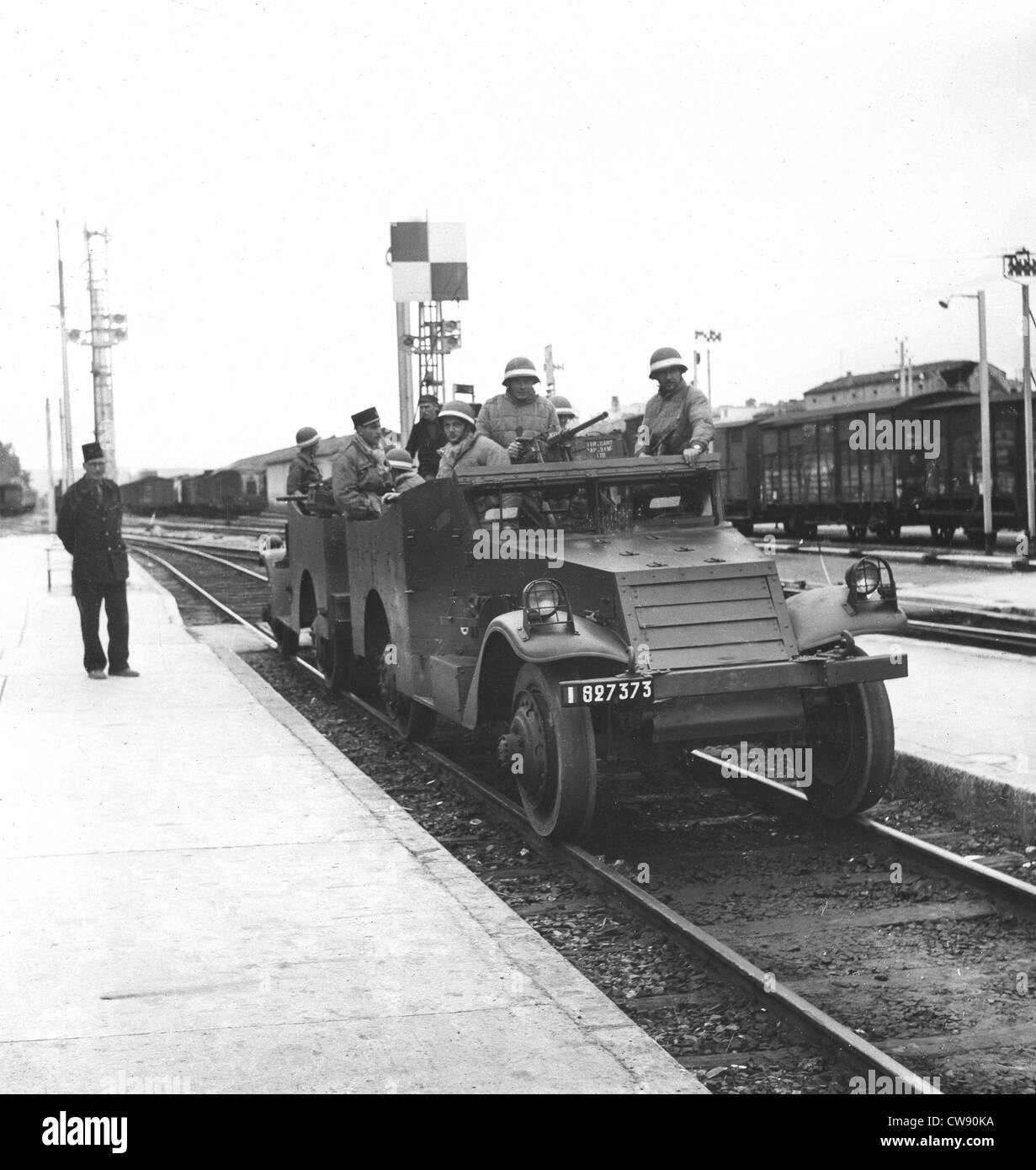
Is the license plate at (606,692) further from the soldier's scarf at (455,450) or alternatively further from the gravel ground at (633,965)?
the soldier's scarf at (455,450)

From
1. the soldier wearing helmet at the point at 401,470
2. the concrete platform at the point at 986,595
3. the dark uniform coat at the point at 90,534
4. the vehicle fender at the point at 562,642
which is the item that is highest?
the soldier wearing helmet at the point at 401,470

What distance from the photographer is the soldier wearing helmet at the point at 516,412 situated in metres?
8.48

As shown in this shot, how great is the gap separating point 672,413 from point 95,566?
611 centimetres

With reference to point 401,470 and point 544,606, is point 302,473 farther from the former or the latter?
point 544,606

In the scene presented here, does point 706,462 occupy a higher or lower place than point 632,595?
higher

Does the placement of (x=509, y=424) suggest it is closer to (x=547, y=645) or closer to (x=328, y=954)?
(x=547, y=645)

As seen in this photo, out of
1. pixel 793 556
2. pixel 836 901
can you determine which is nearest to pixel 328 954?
pixel 836 901

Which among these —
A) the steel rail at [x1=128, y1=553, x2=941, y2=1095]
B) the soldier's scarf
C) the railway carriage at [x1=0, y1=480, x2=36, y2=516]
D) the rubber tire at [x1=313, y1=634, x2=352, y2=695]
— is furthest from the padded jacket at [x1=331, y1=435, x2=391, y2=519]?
the railway carriage at [x1=0, y1=480, x2=36, y2=516]

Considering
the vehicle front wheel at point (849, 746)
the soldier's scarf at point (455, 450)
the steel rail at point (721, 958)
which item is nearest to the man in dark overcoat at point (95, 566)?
the soldier's scarf at point (455, 450)

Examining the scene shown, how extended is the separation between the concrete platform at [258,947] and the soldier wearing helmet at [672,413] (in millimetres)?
2488

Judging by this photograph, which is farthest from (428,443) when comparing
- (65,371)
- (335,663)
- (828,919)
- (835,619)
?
(65,371)

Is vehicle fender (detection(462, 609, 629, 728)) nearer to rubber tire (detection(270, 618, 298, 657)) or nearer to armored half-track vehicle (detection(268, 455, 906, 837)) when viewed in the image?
armored half-track vehicle (detection(268, 455, 906, 837))
